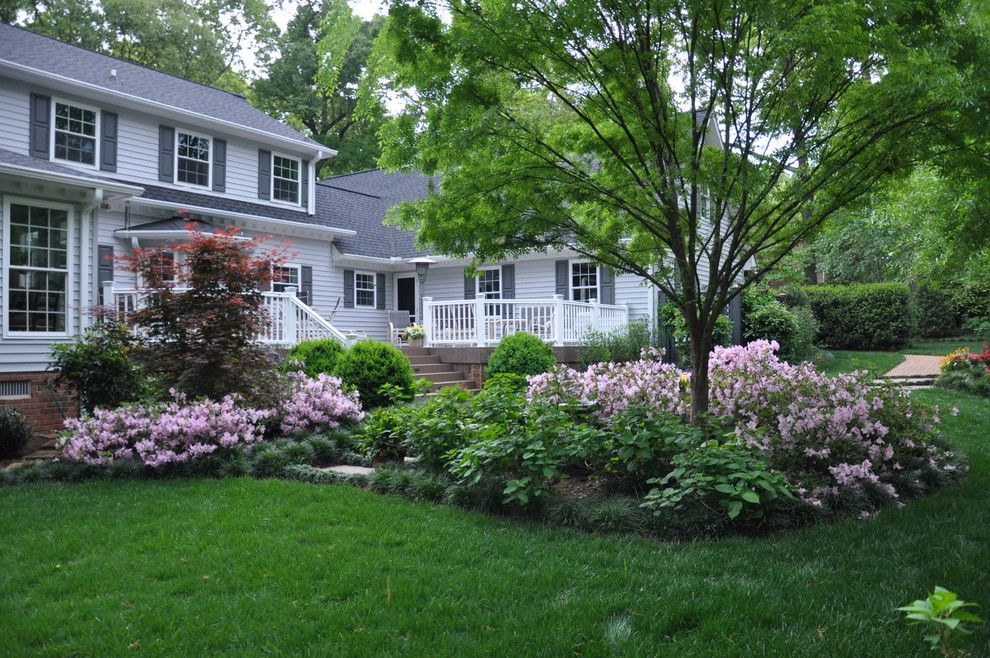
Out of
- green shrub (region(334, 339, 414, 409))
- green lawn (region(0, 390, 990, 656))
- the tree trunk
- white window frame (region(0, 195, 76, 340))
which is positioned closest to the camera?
green lawn (region(0, 390, 990, 656))

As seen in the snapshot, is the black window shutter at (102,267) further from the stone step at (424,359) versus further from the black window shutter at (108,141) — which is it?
the stone step at (424,359)

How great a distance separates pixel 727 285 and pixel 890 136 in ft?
5.07

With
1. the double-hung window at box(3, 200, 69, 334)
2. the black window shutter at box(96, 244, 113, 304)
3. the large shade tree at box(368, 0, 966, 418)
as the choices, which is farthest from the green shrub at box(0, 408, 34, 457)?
the large shade tree at box(368, 0, 966, 418)

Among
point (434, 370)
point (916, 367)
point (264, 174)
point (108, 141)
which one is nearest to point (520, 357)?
point (434, 370)

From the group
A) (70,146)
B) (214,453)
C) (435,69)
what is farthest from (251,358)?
(70,146)

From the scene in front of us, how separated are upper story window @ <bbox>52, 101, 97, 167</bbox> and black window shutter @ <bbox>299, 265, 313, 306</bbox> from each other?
189 inches

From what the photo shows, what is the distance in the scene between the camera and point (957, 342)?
19516 mm

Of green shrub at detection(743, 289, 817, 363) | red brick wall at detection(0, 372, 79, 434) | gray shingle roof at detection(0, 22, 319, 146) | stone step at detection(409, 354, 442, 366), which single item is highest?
gray shingle roof at detection(0, 22, 319, 146)

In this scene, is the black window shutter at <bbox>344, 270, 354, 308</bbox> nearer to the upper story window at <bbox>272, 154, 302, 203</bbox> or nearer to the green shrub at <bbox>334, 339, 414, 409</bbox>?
the upper story window at <bbox>272, 154, 302, 203</bbox>

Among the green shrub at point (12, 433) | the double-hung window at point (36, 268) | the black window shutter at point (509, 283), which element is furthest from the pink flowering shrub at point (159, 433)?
the black window shutter at point (509, 283)

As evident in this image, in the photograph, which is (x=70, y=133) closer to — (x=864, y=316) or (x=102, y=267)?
(x=102, y=267)

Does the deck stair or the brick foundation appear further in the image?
the deck stair

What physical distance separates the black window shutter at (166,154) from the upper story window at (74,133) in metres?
1.30

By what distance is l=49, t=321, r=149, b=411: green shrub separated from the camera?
27.7 ft
